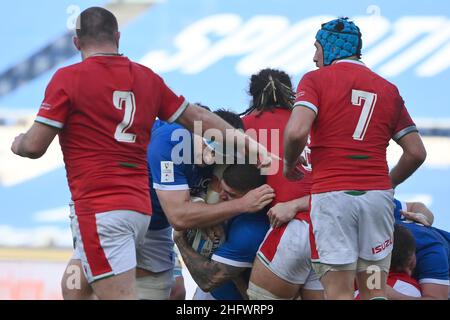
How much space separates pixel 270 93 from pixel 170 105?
3.07ft

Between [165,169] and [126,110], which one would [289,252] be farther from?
[126,110]

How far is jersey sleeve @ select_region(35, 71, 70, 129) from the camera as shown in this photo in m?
4.49

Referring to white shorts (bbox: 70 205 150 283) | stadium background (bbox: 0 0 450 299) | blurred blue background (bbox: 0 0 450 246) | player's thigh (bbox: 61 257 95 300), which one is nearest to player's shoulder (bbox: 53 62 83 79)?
white shorts (bbox: 70 205 150 283)

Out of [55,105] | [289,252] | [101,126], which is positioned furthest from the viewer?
[289,252]

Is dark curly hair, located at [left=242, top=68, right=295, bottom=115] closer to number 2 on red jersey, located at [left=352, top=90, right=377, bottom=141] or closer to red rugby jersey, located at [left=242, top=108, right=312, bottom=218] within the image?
red rugby jersey, located at [left=242, top=108, right=312, bottom=218]

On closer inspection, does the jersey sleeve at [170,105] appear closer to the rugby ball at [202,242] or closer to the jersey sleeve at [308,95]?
the jersey sleeve at [308,95]

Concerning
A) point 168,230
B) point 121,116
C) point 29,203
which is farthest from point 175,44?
point 121,116

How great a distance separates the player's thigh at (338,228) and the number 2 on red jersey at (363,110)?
0.33m

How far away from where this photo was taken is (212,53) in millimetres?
17719

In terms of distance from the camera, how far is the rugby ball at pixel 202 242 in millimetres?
5711

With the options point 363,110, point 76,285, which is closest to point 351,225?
point 363,110

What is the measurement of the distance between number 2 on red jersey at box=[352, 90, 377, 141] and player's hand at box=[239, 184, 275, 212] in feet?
2.17

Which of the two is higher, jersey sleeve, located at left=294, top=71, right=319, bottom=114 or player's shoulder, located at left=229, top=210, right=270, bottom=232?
jersey sleeve, located at left=294, top=71, right=319, bottom=114

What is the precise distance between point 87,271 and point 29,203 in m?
11.9
